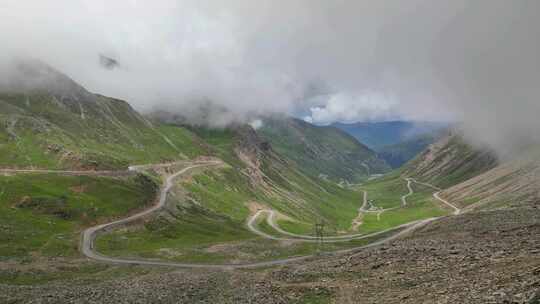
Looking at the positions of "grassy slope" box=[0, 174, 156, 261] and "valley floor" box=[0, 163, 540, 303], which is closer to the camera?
"valley floor" box=[0, 163, 540, 303]

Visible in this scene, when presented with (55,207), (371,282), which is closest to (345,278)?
(371,282)

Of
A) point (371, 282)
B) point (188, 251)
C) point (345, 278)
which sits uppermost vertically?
point (188, 251)

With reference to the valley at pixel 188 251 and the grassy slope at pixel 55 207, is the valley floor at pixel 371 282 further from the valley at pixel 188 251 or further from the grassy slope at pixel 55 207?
the grassy slope at pixel 55 207

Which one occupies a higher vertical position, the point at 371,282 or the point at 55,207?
the point at 55,207

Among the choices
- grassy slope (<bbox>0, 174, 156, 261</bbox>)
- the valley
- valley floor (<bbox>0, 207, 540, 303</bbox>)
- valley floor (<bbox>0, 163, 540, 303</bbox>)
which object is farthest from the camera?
grassy slope (<bbox>0, 174, 156, 261</bbox>)

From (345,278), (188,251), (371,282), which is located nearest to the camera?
(371,282)

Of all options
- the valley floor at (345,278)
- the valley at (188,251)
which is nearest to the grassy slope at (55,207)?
the valley at (188,251)

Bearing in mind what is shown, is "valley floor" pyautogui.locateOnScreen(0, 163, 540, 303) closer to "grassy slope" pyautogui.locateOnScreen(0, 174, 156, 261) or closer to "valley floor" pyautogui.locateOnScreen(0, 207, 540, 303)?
"valley floor" pyautogui.locateOnScreen(0, 207, 540, 303)

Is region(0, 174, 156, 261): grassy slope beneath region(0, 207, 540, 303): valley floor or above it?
above

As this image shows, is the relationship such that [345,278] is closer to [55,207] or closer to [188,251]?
[188,251]

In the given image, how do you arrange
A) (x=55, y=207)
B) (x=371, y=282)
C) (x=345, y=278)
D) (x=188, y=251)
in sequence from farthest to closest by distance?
(x=55, y=207) < (x=188, y=251) < (x=345, y=278) < (x=371, y=282)

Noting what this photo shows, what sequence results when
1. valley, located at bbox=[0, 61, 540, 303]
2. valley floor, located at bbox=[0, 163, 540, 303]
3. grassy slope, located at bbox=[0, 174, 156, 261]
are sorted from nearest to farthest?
valley floor, located at bbox=[0, 163, 540, 303]
valley, located at bbox=[0, 61, 540, 303]
grassy slope, located at bbox=[0, 174, 156, 261]

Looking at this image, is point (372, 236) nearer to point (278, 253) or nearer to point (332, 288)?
point (278, 253)

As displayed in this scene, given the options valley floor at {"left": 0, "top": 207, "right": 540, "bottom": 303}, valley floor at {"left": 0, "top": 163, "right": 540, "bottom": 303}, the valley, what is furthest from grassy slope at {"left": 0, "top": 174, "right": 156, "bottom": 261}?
valley floor at {"left": 0, "top": 207, "right": 540, "bottom": 303}
